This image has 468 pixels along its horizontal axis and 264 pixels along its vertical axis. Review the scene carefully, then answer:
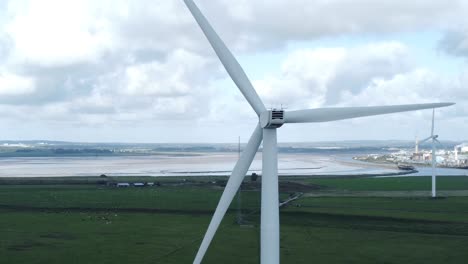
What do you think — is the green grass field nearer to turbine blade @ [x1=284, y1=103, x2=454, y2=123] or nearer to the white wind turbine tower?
the white wind turbine tower

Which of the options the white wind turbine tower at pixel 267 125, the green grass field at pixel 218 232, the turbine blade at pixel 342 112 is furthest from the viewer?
the green grass field at pixel 218 232

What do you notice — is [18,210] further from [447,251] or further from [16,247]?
[447,251]

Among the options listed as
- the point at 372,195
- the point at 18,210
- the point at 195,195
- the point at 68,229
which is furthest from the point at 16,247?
the point at 372,195

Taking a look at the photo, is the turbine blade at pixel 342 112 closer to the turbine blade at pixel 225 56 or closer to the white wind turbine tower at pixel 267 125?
the white wind turbine tower at pixel 267 125

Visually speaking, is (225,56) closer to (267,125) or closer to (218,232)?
(267,125)

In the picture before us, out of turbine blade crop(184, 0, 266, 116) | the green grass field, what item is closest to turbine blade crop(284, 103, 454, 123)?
turbine blade crop(184, 0, 266, 116)

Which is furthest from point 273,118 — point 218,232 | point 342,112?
point 218,232

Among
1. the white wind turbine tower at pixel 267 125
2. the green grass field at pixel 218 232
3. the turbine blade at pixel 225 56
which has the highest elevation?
the turbine blade at pixel 225 56

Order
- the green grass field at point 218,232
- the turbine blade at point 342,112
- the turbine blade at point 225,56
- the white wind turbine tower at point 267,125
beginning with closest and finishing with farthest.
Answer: the white wind turbine tower at point 267,125 → the turbine blade at point 342,112 → the turbine blade at point 225,56 → the green grass field at point 218,232

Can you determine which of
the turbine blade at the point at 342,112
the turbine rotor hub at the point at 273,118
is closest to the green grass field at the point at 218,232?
the turbine blade at the point at 342,112
